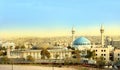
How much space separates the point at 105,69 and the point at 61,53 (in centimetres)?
1774

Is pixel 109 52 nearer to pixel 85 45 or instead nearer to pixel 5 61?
pixel 85 45

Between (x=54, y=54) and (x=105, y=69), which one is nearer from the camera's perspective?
(x=105, y=69)

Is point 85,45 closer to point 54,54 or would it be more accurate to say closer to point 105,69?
point 54,54

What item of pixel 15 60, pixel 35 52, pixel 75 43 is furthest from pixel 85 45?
pixel 15 60

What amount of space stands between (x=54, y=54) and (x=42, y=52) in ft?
6.13

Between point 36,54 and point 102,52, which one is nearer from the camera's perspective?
point 36,54

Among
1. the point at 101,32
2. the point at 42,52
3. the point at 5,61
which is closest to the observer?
the point at 5,61

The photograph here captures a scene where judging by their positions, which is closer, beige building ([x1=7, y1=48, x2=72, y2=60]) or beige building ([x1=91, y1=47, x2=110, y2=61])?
beige building ([x1=7, y1=48, x2=72, y2=60])

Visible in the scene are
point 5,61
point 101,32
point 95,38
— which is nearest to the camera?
point 5,61

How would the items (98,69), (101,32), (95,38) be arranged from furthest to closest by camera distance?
(95,38), (101,32), (98,69)

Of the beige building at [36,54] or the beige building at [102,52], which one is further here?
the beige building at [102,52]

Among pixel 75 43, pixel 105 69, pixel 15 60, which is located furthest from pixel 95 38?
pixel 105 69

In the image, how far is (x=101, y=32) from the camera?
62562mm

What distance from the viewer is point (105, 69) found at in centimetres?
3484
